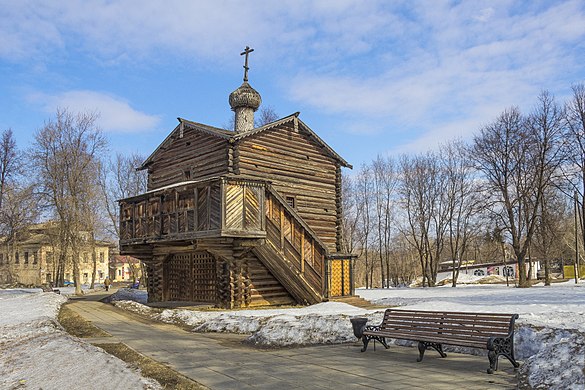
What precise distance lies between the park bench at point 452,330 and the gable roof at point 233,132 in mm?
13137

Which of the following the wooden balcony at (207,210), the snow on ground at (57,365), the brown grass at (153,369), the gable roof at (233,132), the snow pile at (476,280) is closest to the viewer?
the brown grass at (153,369)

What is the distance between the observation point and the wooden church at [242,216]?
18.9m

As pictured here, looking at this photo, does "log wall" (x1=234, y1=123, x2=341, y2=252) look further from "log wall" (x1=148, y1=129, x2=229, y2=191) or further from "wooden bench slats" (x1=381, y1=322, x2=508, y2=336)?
"wooden bench slats" (x1=381, y1=322, x2=508, y2=336)

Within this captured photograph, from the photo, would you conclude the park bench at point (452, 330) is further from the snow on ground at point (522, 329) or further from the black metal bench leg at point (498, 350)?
the snow on ground at point (522, 329)

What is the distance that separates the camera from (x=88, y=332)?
13.7 metres

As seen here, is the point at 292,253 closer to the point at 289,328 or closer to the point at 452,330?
the point at 289,328

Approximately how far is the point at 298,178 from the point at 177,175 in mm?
6055

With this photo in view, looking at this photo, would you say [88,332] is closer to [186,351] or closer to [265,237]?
[186,351]

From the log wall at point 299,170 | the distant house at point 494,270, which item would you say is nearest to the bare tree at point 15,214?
the log wall at point 299,170

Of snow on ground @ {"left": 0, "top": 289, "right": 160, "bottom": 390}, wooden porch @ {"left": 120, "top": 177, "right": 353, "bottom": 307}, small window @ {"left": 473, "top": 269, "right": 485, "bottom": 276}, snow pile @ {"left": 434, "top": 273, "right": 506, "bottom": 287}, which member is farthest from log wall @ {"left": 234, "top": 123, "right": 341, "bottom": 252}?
small window @ {"left": 473, "top": 269, "right": 485, "bottom": 276}

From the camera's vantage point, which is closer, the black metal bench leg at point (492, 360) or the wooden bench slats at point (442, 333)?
the black metal bench leg at point (492, 360)

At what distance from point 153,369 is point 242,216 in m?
10.2

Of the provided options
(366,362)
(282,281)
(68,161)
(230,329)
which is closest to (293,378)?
(366,362)

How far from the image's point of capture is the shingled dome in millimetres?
26016
